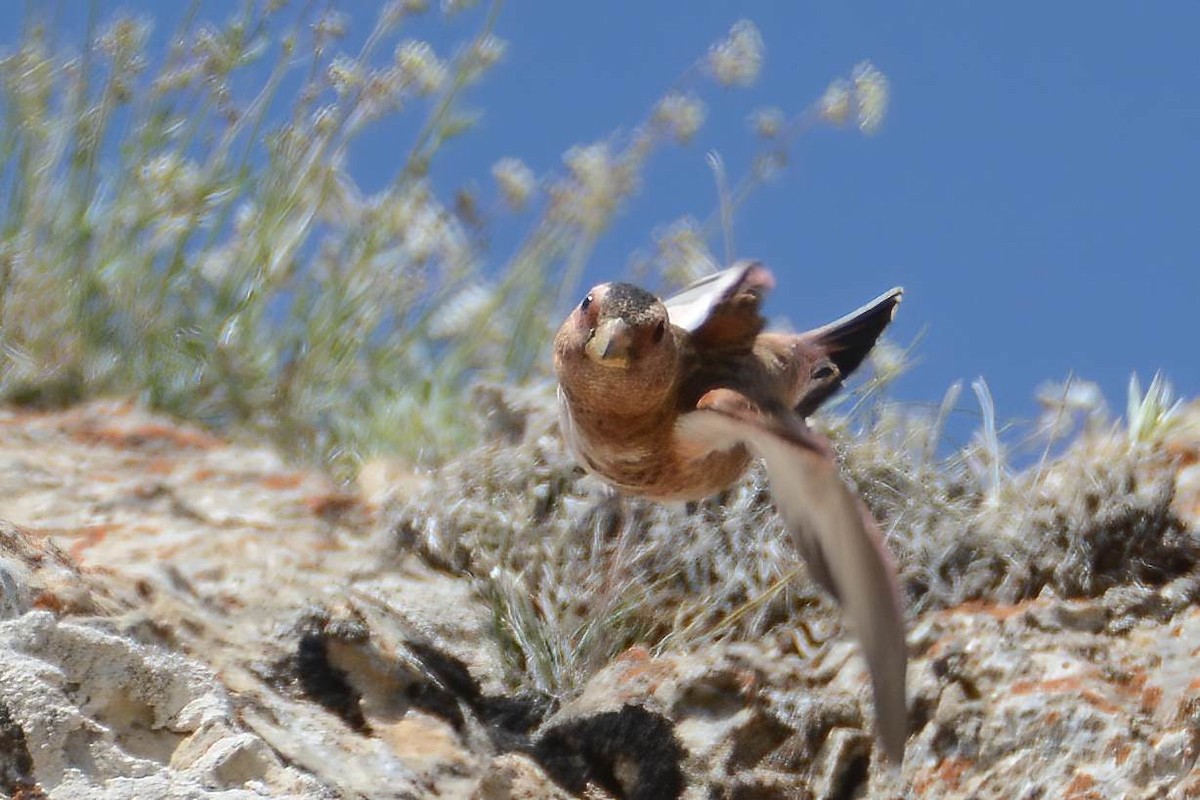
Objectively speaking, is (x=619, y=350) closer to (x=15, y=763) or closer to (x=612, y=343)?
(x=612, y=343)

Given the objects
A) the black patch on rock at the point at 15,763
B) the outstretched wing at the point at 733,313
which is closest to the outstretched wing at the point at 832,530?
the outstretched wing at the point at 733,313

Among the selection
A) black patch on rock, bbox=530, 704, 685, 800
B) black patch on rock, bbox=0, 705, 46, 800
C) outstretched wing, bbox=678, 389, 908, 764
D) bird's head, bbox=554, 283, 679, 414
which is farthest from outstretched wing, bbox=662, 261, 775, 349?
black patch on rock, bbox=0, 705, 46, 800

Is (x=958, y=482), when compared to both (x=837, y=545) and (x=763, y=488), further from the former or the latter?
(x=837, y=545)

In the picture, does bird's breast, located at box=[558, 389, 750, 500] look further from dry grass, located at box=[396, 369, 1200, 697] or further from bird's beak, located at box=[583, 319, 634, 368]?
dry grass, located at box=[396, 369, 1200, 697]

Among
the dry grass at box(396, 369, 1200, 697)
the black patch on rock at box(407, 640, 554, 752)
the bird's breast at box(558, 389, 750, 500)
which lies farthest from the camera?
the dry grass at box(396, 369, 1200, 697)

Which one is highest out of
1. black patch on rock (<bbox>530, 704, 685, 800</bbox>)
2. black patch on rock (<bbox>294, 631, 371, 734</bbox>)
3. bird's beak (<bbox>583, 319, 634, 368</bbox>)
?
bird's beak (<bbox>583, 319, 634, 368</bbox>)

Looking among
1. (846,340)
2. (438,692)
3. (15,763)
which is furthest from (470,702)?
(846,340)

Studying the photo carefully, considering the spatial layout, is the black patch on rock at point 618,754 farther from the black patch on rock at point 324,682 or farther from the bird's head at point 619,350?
the bird's head at point 619,350
